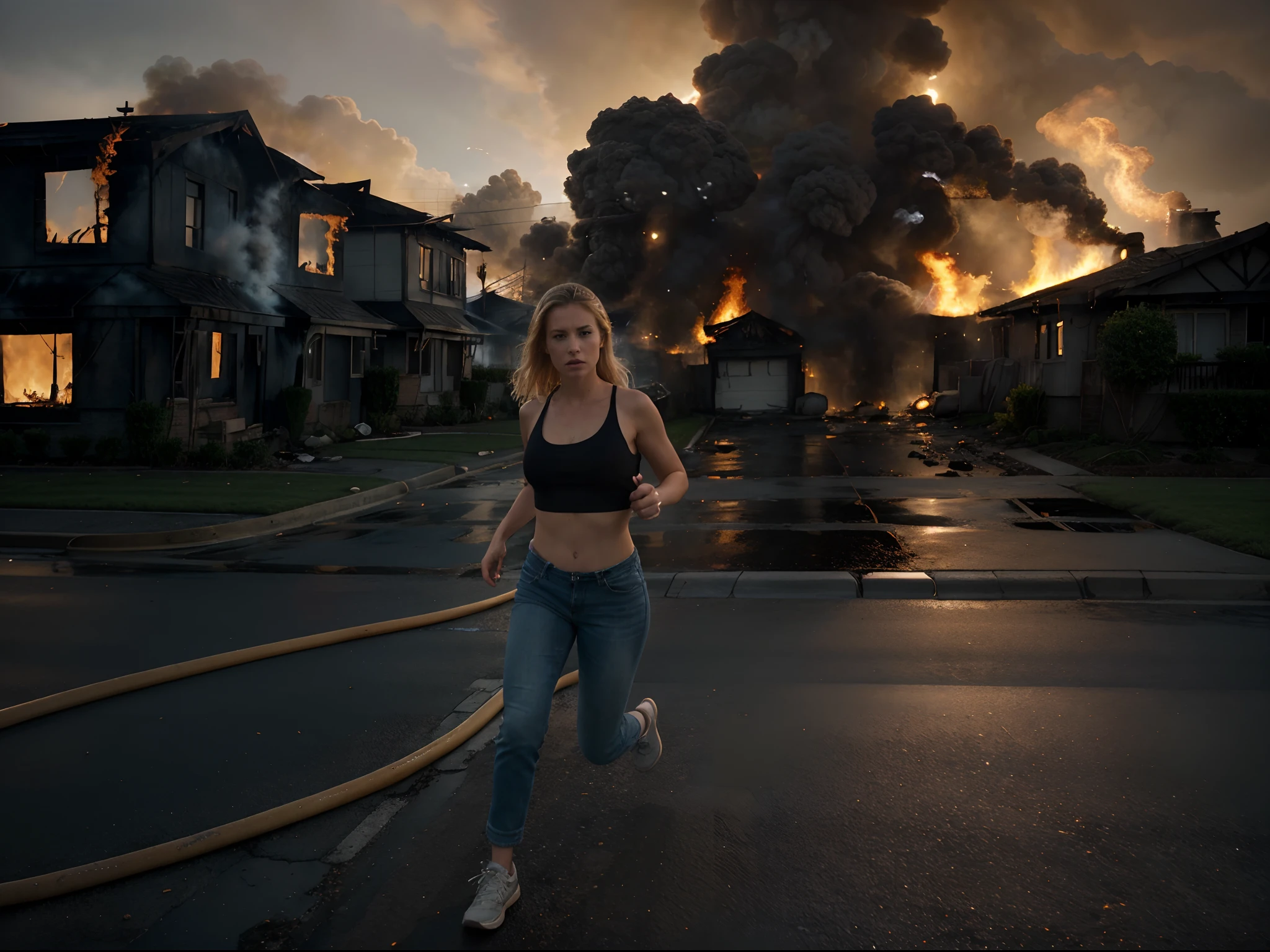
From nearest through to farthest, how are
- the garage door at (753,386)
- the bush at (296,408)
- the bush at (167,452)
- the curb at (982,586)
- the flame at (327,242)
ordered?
the curb at (982,586) < the bush at (167,452) < the bush at (296,408) < the flame at (327,242) < the garage door at (753,386)

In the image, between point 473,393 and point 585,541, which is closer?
point 585,541

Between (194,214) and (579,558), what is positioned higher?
(194,214)

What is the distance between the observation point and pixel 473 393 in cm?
3522

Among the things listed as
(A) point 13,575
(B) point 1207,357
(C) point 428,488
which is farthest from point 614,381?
(B) point 1207,357

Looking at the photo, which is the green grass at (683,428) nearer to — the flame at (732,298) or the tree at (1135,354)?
the tree at (1135,354)

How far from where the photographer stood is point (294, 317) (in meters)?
24.6

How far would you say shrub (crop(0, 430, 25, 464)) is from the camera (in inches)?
764

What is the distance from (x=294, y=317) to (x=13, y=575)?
16.2m

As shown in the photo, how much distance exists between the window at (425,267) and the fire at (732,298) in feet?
97.4

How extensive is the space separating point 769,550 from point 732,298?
55.0 metres

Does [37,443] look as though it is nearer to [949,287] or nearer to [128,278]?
[128,278]

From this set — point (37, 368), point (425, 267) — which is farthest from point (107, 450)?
point (425, 267)

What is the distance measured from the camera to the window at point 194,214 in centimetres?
2189

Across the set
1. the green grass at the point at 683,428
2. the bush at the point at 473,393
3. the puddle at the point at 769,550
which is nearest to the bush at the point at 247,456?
the green grass at the point at 683,428
